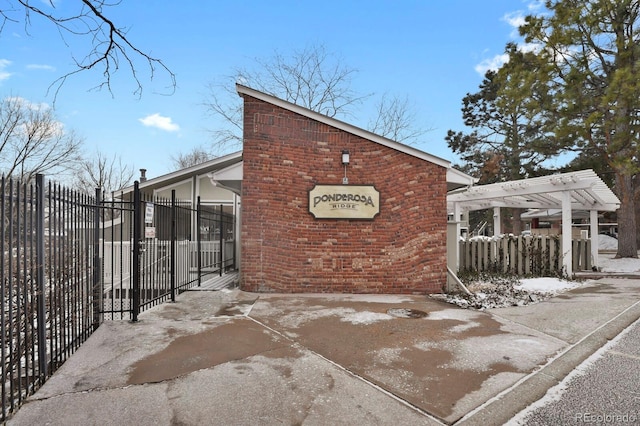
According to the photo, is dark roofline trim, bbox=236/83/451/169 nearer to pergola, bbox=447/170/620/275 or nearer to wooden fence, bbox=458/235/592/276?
pergola, bbox=447/170/620/275

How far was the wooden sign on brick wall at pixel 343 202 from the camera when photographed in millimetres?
7875

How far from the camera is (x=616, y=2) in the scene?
1256cm

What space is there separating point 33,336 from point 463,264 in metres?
10.4

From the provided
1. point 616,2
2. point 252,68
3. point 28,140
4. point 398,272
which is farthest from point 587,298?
point 28,140

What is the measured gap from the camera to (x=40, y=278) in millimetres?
3473

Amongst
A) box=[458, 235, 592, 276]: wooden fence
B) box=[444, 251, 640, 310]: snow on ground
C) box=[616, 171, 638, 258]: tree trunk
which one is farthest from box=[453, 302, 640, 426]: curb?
box=[616, 171, 638, 258]: tree trunk

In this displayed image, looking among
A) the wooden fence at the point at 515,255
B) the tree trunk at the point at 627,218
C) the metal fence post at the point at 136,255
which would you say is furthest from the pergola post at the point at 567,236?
the metal fence post at the point at 136,255

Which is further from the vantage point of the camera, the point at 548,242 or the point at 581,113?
the point at 581,113

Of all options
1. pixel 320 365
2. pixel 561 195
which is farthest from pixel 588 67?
pixel 320 365

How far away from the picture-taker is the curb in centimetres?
284

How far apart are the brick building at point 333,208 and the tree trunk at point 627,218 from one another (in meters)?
10.4

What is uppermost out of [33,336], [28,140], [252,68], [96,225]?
[252,68]

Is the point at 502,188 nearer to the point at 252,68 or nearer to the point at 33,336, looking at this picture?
the point at 33,336

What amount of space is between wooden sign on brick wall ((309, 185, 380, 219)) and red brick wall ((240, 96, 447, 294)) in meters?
0.13
